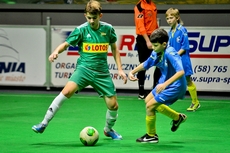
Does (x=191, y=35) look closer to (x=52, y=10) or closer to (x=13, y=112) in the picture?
(x=52, y=10)

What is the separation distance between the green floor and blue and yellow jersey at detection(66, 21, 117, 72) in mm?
972

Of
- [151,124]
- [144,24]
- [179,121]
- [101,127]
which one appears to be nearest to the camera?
[151,124]

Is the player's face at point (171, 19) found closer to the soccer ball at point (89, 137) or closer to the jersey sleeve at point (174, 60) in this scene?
the jersey sleeve at point (174, 60)

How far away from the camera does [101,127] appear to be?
8219mm

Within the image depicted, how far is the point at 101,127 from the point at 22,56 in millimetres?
5204

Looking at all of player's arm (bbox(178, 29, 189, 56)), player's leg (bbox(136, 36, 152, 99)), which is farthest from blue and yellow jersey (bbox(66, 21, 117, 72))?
player's leg (bbox(136, 36, 152, 99))

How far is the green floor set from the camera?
6.64 meters

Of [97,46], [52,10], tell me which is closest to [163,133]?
[97,46]

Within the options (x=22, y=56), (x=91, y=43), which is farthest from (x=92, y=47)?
(x=22, y=56)

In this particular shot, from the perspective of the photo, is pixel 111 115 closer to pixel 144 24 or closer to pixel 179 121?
pixel 179 121

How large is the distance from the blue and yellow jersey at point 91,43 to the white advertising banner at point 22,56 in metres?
6.00

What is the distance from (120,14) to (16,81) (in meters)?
2.82

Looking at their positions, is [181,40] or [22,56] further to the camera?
[22,56]

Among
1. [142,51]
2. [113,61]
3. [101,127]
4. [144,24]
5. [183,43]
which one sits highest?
[144,24]
